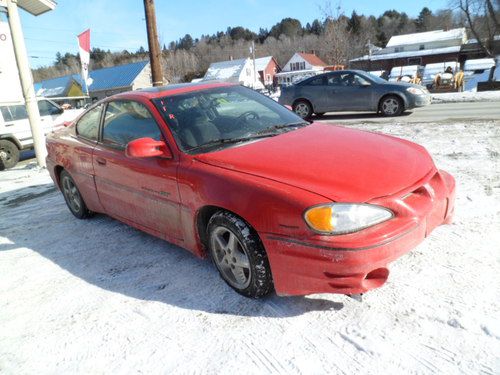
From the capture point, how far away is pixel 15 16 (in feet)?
27.2

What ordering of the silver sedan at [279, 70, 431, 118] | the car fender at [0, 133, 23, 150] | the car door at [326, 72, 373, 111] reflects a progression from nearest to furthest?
1. the car fender at [0, 133, 23, 150]
2. the silver sedan at [279, 70, 431, 118]
3. the car door at [326, 72, 373, 111]

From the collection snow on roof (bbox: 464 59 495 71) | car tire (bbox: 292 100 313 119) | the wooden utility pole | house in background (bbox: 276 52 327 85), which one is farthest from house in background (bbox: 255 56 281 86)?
the wooden utility pole

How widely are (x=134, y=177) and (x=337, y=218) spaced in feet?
6.45

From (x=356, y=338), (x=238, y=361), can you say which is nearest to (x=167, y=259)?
(x=238, y=361)

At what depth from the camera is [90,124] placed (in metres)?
4.37

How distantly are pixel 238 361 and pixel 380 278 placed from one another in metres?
0.96

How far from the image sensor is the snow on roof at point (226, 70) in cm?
6538

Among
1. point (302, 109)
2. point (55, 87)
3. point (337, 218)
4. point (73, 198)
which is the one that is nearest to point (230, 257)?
point (337, 218)

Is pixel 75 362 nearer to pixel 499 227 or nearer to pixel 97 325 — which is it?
pixel 97 325

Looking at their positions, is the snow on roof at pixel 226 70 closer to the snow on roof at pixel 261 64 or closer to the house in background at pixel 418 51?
the snow on roof at pixel 261 64

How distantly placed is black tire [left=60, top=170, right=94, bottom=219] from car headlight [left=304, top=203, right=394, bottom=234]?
3.35m

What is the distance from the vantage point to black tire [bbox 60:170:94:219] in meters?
4.78

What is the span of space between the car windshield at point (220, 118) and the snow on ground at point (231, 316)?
1073 millimetres

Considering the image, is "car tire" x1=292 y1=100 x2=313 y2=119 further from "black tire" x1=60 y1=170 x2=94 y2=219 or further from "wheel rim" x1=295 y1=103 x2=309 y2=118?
"black tire" x1=60 y1=170 x2=94 y2=219
